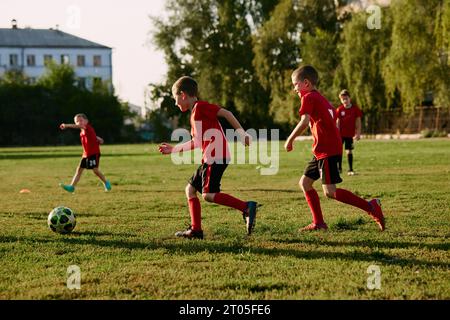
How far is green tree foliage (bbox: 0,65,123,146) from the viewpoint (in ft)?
215

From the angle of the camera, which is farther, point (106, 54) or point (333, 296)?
point (106, 54)

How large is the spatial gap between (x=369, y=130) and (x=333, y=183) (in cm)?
4486

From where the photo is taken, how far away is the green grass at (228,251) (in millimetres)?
4785

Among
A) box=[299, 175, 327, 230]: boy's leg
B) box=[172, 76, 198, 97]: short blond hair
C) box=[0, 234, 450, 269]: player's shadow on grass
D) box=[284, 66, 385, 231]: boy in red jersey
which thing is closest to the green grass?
box=[0, 234, 450, 269]: player's shadow on grass

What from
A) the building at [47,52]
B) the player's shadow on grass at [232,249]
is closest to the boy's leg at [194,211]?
the player's shadow on grass at [232,249]

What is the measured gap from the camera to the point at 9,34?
91.8 m

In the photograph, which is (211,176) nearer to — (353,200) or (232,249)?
(232,249)

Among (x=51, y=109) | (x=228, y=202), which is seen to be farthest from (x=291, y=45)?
(x=228, y=202)

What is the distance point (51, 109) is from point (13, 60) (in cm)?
2937

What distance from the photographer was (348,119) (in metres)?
16.4

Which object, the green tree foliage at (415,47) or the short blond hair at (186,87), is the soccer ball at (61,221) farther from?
the green tree foliage at (415,47)

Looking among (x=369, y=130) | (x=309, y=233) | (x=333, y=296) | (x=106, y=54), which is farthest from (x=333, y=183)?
(x=106, y=54)

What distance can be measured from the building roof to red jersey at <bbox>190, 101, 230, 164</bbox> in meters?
89.2
